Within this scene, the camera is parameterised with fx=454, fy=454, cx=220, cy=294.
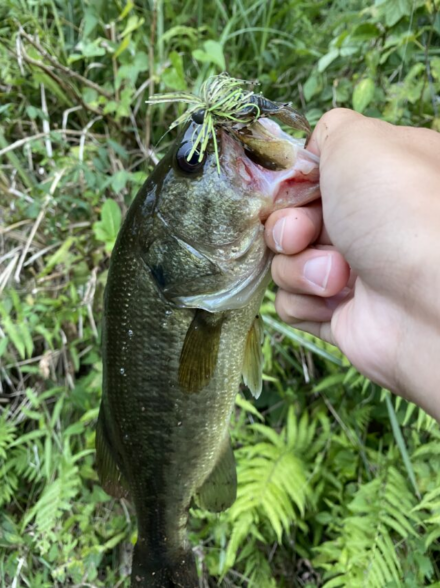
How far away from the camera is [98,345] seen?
254 centimetres

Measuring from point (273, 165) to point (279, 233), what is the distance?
0.57ft

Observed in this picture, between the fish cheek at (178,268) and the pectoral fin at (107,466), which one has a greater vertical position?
the fish cheek at (178,268)

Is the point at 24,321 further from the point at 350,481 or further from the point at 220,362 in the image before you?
the point at 350,481

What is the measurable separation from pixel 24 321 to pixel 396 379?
1944 millimetres

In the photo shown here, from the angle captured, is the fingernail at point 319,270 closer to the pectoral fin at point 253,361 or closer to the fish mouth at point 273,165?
the fish mouth at point 273,165

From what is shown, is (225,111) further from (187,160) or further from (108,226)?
(108,226)

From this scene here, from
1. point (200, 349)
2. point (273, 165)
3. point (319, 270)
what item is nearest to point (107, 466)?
point (200, 349)

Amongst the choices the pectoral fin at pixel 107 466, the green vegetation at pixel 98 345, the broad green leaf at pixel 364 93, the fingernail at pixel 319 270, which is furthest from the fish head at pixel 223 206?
the broad green leaf at pixel 364 93

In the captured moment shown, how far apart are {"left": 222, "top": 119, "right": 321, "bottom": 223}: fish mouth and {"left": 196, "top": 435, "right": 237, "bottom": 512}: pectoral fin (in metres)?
0.92

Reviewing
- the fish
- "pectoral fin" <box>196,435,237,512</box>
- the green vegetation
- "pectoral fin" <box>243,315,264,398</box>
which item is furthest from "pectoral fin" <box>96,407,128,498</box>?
the green vegetation

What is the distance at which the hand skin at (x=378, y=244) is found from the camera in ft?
3.33

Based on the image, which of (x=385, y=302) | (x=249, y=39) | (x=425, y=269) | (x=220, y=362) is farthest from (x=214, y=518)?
(x=249, y=39)

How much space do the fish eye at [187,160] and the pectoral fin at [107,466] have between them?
2.93 feet

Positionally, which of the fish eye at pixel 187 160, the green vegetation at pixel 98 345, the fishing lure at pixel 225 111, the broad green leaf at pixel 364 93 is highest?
the fishing lure at pixel 225 111
